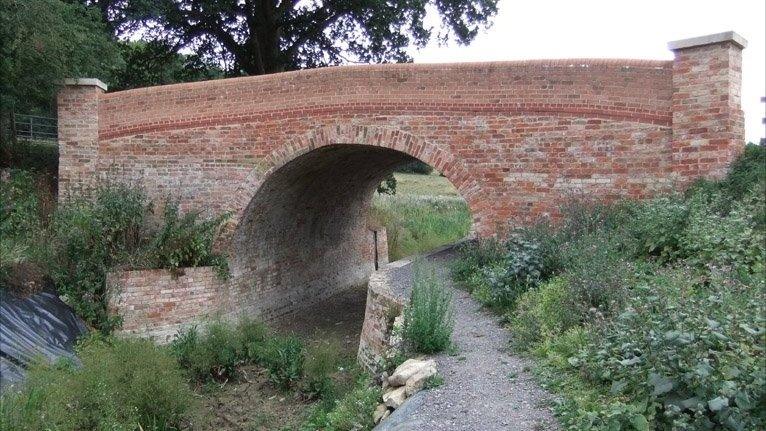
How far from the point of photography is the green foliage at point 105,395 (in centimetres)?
648

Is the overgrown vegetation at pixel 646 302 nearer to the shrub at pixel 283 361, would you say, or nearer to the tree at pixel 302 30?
the shrub at pixel 283 361

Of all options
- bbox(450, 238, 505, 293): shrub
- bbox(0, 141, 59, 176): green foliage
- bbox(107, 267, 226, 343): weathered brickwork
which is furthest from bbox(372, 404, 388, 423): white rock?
bbox(0, 141, 59, 176): green foliage

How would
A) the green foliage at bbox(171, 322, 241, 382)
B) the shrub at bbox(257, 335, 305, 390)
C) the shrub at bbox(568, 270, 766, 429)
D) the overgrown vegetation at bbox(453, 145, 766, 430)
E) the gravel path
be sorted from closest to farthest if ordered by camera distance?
the shrub at bbox(568, 270, 766, 429), the overgrown vegetation at bbox(453, 145, 766, 430), the gravel path, the shrub at bbox(257, 335, 305, 390), the green foliage at bbox(171, 322, 241, 382)

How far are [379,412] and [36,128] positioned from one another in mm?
13357

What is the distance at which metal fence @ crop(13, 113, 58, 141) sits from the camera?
47.6 ft

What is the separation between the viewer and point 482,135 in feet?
32.0

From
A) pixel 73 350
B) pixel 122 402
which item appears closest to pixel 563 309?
pixel 122 402

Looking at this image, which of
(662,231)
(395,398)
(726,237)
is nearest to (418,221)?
(662,231)

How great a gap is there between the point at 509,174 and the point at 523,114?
35.6 inches

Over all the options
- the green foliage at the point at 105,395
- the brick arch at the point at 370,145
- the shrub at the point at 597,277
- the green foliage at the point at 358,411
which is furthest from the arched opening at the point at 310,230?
the green foliage at the point at 358,411

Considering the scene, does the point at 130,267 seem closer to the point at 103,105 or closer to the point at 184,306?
the point at 184,306

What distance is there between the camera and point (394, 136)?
1006cm

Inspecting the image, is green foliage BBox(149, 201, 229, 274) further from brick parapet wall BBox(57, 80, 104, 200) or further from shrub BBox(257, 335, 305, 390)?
shrub BBox(257, 335, 305, 390)

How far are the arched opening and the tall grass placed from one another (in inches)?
55.4
